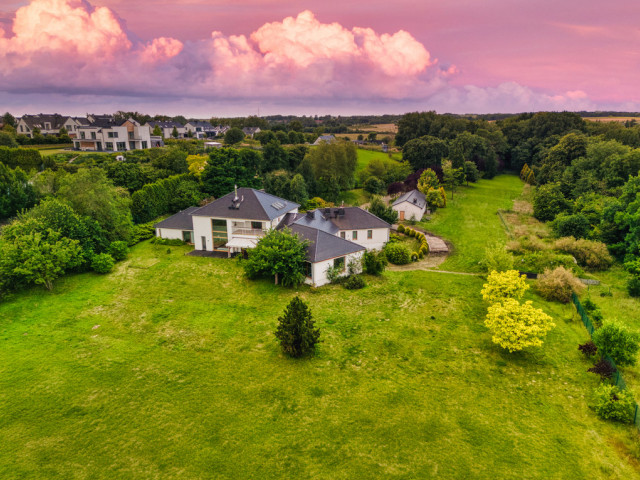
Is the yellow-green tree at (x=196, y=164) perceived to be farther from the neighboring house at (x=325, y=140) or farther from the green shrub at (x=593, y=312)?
the green shrub at (x=593, y=312)

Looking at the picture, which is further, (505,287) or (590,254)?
(590,254)

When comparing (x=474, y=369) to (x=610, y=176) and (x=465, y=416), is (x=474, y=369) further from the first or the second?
(x=610, y=176)

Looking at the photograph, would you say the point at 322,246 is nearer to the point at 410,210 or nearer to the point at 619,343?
the point at 619,343

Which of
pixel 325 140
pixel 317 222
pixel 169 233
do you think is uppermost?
pixel 325 140

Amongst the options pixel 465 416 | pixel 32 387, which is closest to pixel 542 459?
pixel 465 416

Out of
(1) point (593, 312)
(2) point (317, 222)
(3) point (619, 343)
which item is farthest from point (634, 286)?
(2) point (317, 222)

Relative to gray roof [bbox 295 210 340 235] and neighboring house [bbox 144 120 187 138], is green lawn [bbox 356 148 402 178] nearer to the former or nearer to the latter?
gray roof [bbox 295 210 340 235]
